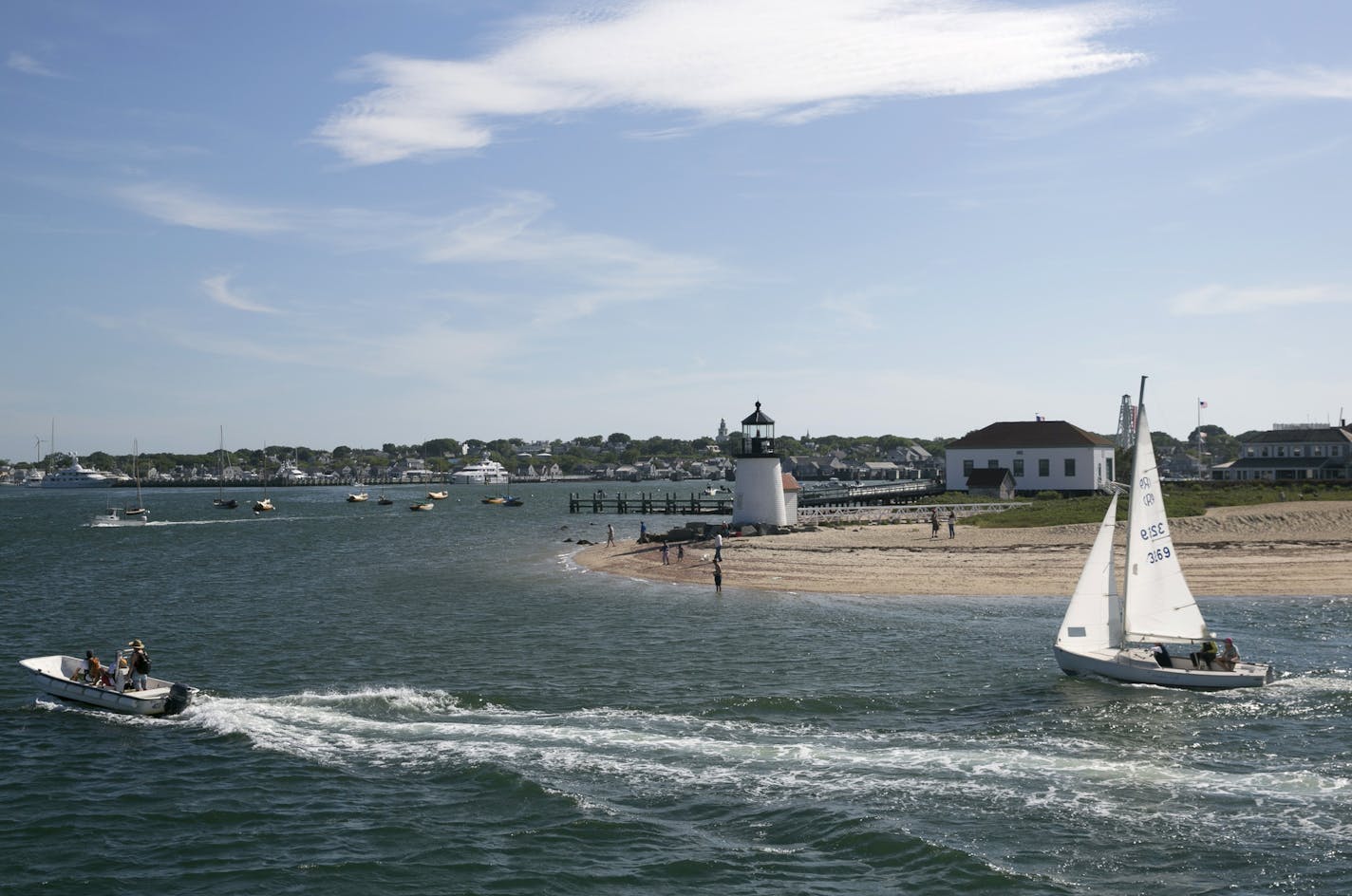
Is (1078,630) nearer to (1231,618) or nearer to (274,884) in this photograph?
(1231,618)

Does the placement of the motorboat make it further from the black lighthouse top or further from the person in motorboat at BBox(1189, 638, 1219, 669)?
the person in motorboat at BBox(1189, 638, 1219, 669)

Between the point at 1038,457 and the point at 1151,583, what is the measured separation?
60.4 metres

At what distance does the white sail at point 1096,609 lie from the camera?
2736 cm

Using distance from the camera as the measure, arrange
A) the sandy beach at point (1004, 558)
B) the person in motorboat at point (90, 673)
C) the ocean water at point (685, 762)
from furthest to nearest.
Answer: the sandy beach at point (1004, 558)
the person in motorboat at point (90, 673)
the ocean water at point (685, 762)

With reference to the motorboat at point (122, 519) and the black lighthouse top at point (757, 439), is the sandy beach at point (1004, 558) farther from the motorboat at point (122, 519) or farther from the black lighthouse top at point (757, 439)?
the motorboat at point (122, 519)

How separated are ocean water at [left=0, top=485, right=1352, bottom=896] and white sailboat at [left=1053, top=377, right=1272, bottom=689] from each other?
940mm

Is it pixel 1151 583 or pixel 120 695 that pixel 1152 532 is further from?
pixel 120 695

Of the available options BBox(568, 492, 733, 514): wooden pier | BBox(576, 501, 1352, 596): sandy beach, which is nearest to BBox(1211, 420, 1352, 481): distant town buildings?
BBox(576, 501, 1352, 596): sandy beach

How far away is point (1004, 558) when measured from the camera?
5041 centimetres

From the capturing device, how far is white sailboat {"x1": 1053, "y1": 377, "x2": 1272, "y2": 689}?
27109 mm

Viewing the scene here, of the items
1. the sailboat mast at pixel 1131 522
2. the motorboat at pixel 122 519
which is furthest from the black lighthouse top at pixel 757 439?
the motorboat at pixel 122 519

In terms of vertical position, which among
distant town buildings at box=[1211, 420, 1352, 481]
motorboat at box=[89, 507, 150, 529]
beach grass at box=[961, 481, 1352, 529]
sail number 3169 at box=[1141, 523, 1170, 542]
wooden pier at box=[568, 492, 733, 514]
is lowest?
motorboat at box=[89, 507, 150, 529]

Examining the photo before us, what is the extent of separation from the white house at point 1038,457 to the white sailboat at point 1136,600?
58846 millimetres

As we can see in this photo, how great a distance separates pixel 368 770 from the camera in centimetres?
2128
